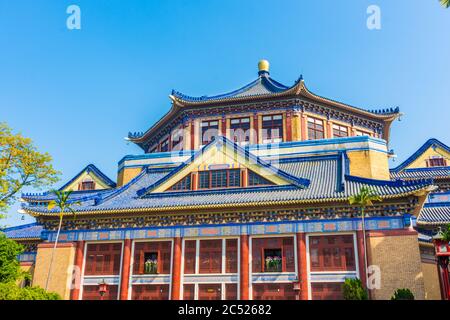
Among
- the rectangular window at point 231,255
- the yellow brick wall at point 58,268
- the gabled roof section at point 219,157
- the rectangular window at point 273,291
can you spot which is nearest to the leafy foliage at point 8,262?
the yellow brick wall at point 58,268

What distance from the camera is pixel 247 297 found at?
81.4 ft

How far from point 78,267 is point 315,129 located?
20.5 metres

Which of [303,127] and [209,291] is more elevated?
[303,127]

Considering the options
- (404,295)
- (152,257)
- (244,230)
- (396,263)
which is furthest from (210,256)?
(404,295)

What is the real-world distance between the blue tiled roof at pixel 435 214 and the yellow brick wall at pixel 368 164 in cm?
364

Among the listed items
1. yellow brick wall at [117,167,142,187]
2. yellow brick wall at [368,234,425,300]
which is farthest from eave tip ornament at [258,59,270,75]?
yellow brick wall at [368,234,425,300]

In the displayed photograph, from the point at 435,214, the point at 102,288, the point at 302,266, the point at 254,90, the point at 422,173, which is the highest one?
the point at 254,90

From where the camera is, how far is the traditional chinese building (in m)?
24.0

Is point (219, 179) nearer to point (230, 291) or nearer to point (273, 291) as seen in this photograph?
point (230, 291)

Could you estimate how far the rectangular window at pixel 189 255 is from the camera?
26.3 m

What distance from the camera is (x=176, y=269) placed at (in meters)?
26.1

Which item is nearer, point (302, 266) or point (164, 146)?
point (302, 266)

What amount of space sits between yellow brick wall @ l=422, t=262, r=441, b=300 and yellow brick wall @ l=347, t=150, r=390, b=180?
6.41 meters

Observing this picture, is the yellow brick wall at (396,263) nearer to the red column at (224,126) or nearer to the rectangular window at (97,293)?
the rectangular window at (97,293)
